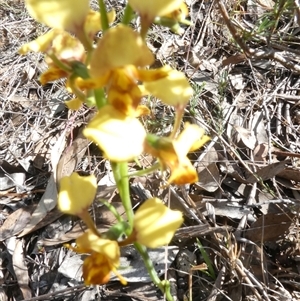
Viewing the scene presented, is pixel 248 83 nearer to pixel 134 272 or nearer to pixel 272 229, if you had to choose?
pixel 272 229

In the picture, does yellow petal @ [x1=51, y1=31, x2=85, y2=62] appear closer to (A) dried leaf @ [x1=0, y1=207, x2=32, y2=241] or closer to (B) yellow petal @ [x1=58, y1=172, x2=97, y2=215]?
(B) yellow petal @ [x1=58, y1=172, x2=97, y2=215]

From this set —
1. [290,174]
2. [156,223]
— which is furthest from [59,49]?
[290,174]

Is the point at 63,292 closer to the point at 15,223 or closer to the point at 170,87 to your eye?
→ the point at 15,223

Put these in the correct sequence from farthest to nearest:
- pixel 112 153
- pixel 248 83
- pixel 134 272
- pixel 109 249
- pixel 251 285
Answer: pixel 248 83 < pixel 134 272 < pixel 251 285 < pixel 109 249 < pixel 112 153

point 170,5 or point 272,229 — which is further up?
point 170,5

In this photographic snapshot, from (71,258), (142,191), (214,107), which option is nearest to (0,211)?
(71,258)

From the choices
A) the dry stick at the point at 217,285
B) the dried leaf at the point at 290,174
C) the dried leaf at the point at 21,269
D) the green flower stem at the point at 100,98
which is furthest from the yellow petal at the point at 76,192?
the dried leaf at the point at 290,174
